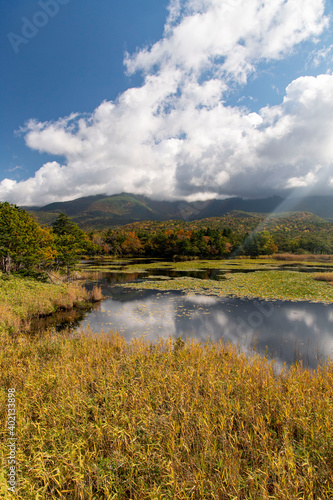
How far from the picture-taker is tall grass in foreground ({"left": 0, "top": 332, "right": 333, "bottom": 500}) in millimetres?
3400

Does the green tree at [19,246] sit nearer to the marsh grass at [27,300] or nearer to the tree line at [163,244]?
the tree line at [163,244]

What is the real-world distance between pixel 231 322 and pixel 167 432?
12.0 m

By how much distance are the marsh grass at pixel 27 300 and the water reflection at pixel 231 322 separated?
2.76 meters

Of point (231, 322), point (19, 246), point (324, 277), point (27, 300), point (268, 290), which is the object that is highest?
point (19, 246)

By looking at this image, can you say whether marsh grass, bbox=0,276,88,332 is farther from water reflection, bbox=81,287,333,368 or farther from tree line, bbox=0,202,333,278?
tree line, bbox=0,202,333,278

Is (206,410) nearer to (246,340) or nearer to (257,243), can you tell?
(246,340)

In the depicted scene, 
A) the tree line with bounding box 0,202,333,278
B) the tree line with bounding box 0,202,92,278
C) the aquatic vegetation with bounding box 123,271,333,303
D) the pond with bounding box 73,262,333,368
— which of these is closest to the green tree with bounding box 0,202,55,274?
the tree line with bounding box 0,202,92,278

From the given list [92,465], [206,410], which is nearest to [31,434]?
[92,465]

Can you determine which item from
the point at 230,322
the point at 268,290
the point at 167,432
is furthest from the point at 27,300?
the point at 268,290

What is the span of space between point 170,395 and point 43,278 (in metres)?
23.4

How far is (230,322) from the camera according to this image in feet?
50.7

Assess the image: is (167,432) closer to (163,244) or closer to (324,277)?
(324,277)

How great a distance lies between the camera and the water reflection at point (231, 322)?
11.8 meters

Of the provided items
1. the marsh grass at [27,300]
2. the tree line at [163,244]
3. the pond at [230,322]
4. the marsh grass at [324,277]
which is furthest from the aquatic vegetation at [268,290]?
the tree line at [163,244]
